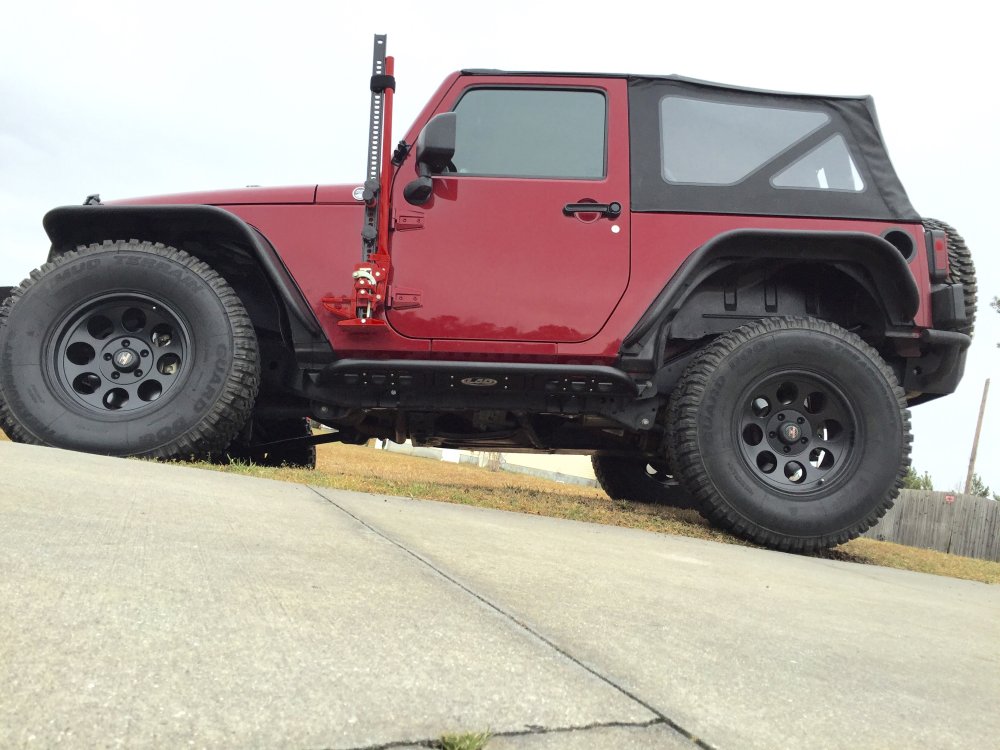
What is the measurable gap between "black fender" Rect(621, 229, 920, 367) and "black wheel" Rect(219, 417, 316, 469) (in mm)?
2410

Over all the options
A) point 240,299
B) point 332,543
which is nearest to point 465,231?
point 240,299

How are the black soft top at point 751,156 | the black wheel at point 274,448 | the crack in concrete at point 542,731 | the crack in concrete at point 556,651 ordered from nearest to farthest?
1. the crack in concrete at point 542,731
2. the crack in concrete at point 556,651
3. the black soft top at point 751,156
4. the black wheel at point 274,448

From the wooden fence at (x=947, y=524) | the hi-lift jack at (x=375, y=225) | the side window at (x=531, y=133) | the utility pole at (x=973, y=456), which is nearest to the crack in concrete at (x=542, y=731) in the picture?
the hi-lift jack at (x=375, y=225)

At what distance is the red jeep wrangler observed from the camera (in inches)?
132

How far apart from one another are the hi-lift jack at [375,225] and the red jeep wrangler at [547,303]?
11mm

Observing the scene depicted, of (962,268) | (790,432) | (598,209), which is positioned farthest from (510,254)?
(962,268)

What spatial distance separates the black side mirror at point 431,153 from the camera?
3.16 metres

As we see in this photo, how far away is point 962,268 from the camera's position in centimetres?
363

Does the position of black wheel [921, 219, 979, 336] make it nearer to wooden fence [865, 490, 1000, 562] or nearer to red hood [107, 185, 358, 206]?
red hood [107, 185, 358, 206]

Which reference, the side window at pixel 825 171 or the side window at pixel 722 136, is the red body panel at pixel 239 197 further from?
the side window at pixel 825 171

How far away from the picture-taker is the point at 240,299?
3697 millimetres

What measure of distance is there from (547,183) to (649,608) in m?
2.36

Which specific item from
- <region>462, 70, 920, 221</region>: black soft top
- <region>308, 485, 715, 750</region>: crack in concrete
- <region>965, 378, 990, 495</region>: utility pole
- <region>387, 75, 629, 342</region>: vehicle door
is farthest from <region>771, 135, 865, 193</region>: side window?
<region>965, 378, 990, 495</region>: utility pole

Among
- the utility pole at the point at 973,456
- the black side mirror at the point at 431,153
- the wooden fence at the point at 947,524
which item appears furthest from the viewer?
the utility pole at the point at 973,456
